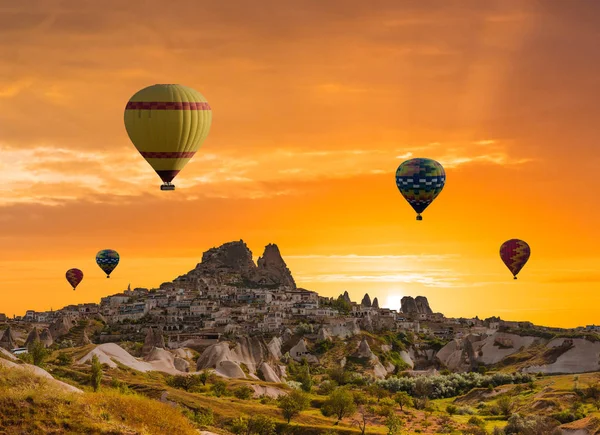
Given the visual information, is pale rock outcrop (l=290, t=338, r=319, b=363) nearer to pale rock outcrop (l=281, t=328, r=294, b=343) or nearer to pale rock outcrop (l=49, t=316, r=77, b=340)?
pale rock outcrop (l=281, t=328, r=294, b=343)

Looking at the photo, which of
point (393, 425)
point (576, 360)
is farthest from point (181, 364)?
point (576, 360)

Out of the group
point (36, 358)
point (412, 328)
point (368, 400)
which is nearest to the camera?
point (36, 358)

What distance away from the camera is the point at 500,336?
169 meters

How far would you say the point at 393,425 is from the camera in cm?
8900

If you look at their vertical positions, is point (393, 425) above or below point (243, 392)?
below

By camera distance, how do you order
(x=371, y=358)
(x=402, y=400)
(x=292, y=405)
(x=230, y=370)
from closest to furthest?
(x=292, y=405) < (x=402, y=400) < (x=230, y=370) < (x=371, y=358)

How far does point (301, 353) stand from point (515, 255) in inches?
2072

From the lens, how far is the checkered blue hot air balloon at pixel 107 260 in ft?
493

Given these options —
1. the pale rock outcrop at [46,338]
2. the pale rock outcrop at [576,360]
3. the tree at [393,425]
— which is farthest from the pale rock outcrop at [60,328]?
the tree at [393,425]

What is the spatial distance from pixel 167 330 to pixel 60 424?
459 ft

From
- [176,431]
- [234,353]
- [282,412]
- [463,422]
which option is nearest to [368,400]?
[463,422]

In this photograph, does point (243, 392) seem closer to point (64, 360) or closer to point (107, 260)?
point (64, 360)

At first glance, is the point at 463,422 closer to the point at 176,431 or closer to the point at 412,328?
the point at 176,431

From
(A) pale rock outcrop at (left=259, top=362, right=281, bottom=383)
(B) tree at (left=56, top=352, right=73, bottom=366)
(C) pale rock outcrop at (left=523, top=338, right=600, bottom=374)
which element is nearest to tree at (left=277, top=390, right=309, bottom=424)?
(B) tree at (left=56, top=352, right=73, bottom=366)
